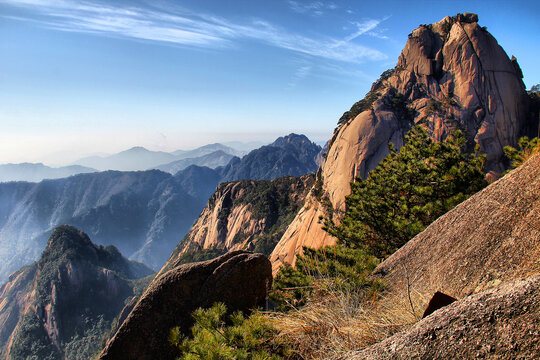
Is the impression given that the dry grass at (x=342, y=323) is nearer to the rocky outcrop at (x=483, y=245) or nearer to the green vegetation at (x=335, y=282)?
the green vegetation at (x=335, y=282)

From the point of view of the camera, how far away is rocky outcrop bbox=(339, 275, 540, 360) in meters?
2.05

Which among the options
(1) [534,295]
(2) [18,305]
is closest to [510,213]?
(1) [534,295]

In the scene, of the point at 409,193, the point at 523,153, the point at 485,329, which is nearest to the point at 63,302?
the point at 409,193

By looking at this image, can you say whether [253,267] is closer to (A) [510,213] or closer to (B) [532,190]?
(A) [510,213]

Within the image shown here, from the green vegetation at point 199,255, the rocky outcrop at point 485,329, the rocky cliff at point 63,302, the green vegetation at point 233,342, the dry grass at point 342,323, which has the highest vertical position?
the rocky outcrop at point 485,329

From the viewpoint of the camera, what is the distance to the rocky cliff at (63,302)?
103 m

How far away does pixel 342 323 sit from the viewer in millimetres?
4242

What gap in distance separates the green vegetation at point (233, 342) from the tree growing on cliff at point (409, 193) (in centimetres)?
891

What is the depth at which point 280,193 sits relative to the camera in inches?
3312

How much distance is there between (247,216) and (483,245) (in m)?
77.9

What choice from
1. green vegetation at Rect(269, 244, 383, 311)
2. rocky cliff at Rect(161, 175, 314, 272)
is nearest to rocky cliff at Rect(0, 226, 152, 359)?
rocky cliff at Rect(161, 175, 314, 272)

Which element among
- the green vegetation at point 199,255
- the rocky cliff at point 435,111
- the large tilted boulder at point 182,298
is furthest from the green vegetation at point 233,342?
the green vegetation at point 199,255

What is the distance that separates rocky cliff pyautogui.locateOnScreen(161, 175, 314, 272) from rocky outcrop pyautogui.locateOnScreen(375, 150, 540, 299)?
190 ft

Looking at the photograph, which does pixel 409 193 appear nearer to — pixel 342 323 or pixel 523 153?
pixel 523 153
